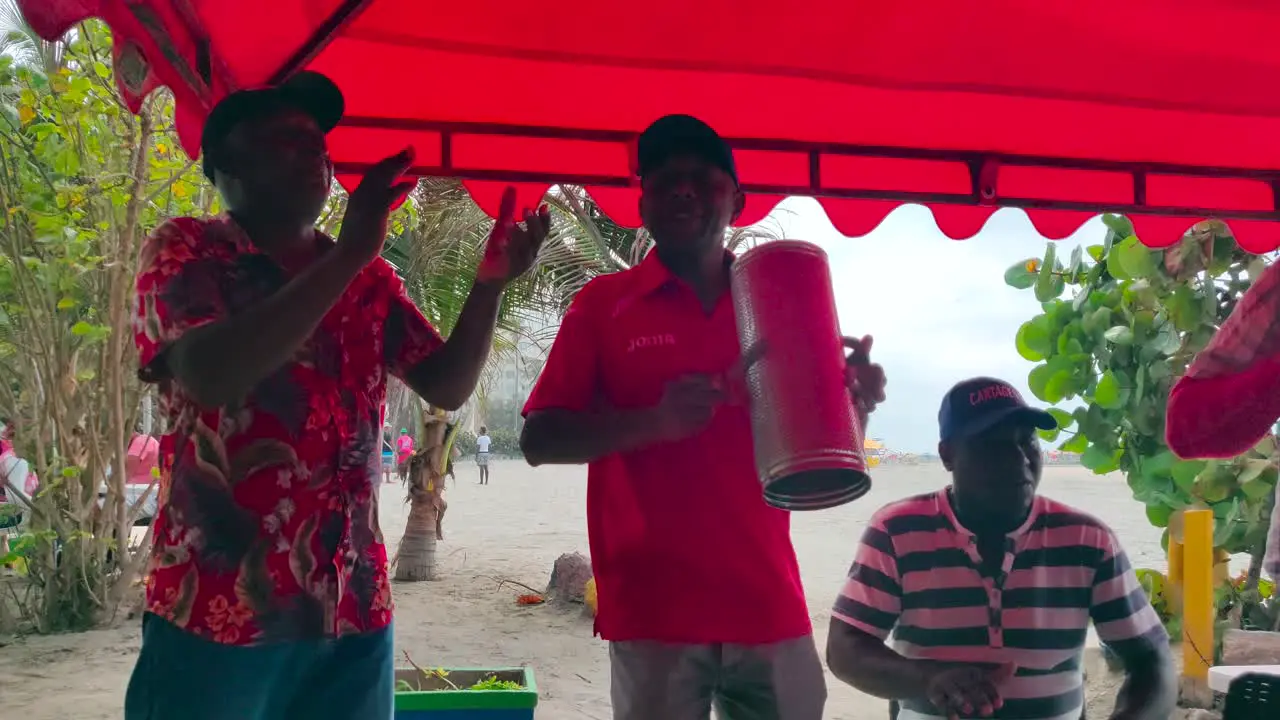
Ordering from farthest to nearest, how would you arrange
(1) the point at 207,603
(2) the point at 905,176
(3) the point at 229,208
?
(2) the point at 905,176 < (3) the point at 229,208 < (1) the point at 207,603

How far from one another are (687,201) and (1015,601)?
1.05 m

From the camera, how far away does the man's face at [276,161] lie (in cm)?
135

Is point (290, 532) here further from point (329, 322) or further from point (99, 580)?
point (99, 580)

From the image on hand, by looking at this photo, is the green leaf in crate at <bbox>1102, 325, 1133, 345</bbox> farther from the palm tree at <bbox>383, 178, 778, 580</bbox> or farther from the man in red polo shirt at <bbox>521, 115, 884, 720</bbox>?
the man in red polo shirt at <bbox>521, 115, 884, 720</bbox>

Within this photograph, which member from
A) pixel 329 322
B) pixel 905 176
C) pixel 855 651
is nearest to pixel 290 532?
pixel 329 322

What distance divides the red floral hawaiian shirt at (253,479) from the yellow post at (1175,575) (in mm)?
4354

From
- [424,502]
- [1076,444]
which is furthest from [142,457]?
[1076,444]

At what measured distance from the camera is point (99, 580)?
6082 mm

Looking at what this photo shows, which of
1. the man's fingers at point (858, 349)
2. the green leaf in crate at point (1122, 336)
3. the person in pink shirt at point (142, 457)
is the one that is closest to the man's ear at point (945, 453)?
the man's fingers at point (858, 349)

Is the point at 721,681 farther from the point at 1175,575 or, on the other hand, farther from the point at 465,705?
the point at 1175,575

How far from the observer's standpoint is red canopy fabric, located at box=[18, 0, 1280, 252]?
6.32 ft

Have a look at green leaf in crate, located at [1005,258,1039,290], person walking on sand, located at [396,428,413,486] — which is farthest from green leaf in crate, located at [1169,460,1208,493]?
person walking on sand, located at [396,428,413,486]

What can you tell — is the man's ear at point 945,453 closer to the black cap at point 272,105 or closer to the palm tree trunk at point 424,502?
the black cap at point 272,105

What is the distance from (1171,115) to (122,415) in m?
5.65
